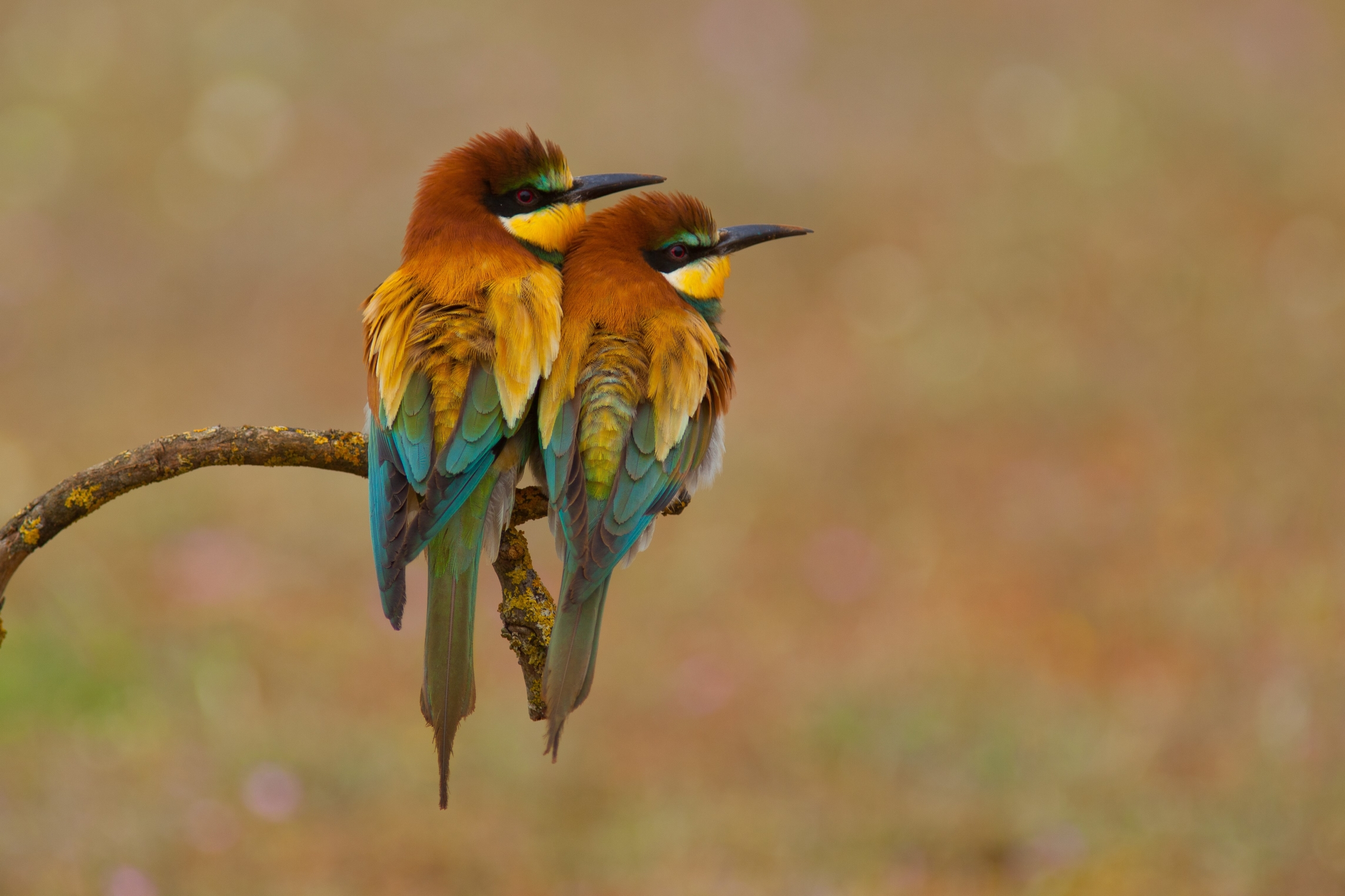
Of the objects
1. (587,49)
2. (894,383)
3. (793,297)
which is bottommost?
(894,383)

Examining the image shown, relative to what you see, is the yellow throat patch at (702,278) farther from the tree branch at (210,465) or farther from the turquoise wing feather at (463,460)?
the tree branch at (210,465)

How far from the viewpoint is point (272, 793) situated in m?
3.93

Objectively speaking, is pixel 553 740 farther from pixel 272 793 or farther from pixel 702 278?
pixel 272 793

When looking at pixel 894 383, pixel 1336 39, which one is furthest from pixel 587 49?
pixel 1336 39

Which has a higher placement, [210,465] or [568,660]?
[210,465]

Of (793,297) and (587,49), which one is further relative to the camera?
(587,49)

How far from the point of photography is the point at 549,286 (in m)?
1.90

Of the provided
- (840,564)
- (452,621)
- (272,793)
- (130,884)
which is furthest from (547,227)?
(840,564)

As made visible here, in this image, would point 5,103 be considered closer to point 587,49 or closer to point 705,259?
point 587,49

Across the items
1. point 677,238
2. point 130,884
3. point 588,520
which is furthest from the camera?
point 130,884

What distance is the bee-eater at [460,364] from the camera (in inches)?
63.3

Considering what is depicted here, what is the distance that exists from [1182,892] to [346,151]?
6.10 m

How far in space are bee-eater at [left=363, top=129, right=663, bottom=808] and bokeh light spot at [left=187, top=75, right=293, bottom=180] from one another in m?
6.09

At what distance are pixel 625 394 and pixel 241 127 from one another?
21.7ft
